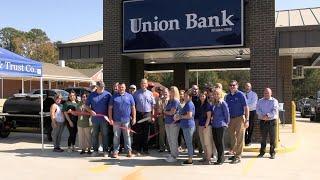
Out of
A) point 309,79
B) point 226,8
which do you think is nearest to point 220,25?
point 226,8

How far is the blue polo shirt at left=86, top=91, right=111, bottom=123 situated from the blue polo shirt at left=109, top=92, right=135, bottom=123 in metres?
0.33

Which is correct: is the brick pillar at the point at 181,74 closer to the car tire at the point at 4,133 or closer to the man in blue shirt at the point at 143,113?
the car tire at the point at 4,133

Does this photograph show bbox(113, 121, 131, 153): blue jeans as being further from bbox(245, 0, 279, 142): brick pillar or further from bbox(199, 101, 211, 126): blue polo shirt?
bbox(245, 0, 279, 142): brick pillar

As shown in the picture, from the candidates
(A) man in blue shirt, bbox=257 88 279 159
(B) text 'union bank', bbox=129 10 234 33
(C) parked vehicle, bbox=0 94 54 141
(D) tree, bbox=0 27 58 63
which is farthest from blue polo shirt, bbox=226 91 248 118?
(D) tree, bbox=0 27 58 63

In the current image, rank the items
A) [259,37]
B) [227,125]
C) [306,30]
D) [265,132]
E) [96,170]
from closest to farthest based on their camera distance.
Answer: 1. [96,170]
2. [227,125]
3. [265,132]
4. [259,37]
5. [306,30]

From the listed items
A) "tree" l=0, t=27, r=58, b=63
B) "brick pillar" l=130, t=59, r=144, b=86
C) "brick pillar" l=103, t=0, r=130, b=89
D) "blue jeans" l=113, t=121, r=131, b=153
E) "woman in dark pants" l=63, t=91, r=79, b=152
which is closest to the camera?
"blue jeans" l=113, t=121, r=131, b=153

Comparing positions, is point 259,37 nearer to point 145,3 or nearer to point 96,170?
point 145,3

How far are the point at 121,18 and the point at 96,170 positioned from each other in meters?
7.15

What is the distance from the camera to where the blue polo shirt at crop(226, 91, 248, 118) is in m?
11.8

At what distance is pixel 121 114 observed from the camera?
12.1 m

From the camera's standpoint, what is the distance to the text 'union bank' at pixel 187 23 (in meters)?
14.9

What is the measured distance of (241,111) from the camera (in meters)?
11.8

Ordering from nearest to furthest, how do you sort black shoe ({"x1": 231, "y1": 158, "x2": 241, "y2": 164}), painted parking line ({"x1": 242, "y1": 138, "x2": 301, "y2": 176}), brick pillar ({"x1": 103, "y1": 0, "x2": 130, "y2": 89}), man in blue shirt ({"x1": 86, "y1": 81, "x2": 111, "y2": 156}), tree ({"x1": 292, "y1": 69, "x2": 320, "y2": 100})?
painted parking line ({"x1": 242, "y1": 138, "x2": 301, "y2": 176}) → black shoe ({"x1": 231, "y1": 158, "x2": 241, "y2": 164}) → man in blue shirt ({"x1": 86, "y1": 81, "x2": 111, "y2": 156}) → brick pillar ({"x1": 103, "y1": 0, "x2": 130, "y2": 89}) → tree ({"x1": 292, "y1": 69, "x2": 320, "y2": 100})

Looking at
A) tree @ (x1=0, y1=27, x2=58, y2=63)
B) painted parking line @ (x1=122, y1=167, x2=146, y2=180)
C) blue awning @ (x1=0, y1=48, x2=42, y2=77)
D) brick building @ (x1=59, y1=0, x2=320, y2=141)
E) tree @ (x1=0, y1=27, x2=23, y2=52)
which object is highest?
tree @ (x1=0, y1=27, x2=23, y2=52)
